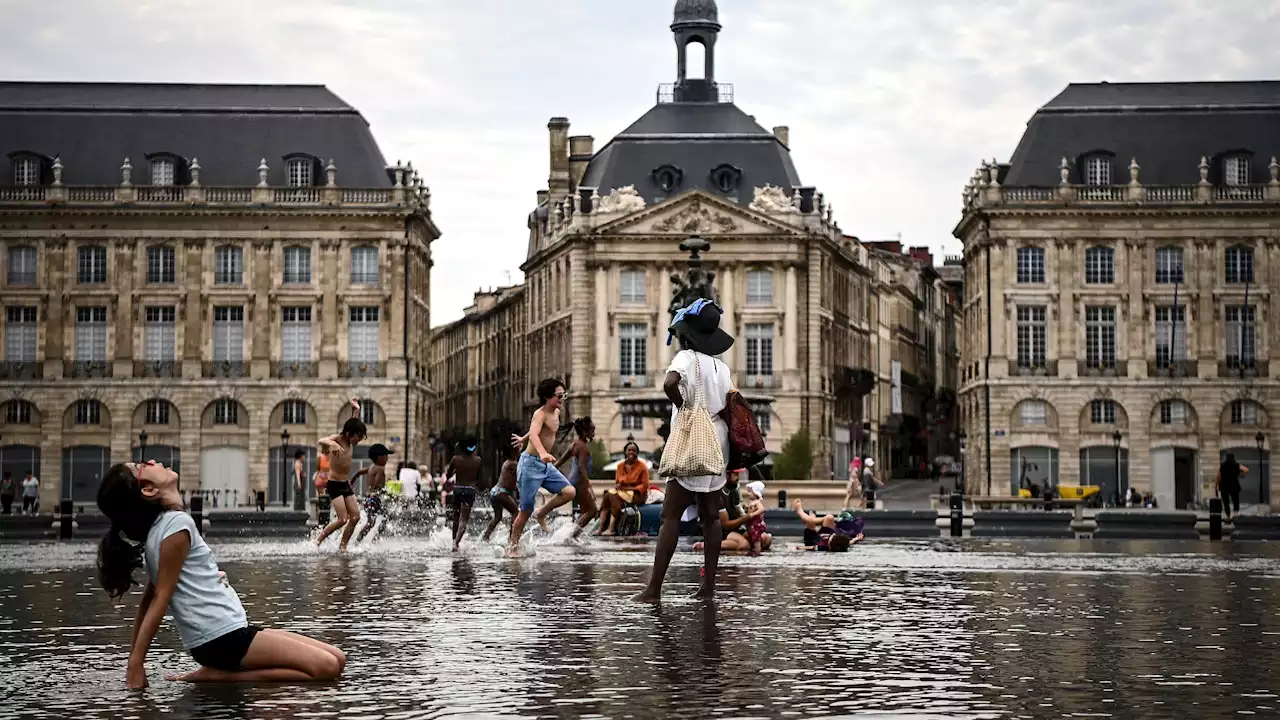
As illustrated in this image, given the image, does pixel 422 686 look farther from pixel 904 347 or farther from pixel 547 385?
pixel 904 347

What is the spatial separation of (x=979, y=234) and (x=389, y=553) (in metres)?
62.9

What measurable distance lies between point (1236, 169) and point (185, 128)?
3955cm

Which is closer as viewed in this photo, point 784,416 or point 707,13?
point 784,416

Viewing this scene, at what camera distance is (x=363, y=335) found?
274 ft

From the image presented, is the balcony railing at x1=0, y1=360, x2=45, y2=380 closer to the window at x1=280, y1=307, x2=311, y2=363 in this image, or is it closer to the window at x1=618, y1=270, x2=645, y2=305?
the window at x1=280, y1=307, x2=311, y2=363

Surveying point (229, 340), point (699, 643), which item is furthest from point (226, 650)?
point (229, 340)

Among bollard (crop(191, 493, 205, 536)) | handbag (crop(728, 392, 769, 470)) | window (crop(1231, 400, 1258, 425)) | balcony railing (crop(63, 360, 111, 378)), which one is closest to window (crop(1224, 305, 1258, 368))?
window (crop(1231, 400, 1258, 425))

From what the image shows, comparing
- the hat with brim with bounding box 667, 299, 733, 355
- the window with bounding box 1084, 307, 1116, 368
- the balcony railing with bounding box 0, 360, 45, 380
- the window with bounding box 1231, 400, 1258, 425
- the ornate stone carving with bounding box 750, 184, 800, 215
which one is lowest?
the hat with brim with bounding box 667, 299, 733, 355

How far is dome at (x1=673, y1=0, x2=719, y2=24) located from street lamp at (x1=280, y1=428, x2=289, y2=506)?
2750 cm

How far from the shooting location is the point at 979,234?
282ft

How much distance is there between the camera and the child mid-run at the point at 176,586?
9953 mm

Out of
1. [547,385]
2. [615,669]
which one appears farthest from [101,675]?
[547,385]

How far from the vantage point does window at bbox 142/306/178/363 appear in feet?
271

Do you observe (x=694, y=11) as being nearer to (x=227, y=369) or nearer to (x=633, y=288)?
(x=633, y=288)
